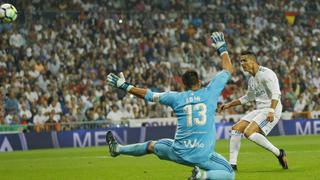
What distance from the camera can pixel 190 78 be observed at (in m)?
11.0

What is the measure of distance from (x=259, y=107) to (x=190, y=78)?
542 centimetres

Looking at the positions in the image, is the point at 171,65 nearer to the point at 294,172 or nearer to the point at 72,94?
the point at 72,94

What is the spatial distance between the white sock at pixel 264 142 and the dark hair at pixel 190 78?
15.2 feet

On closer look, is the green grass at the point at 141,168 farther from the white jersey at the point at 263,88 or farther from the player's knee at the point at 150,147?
the player's knee at the point at 150,147

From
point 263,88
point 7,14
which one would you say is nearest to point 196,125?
point 263,88

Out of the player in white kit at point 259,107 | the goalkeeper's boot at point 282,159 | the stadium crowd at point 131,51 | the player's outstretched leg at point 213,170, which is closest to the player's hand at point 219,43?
the player's outstretched leg at point 213,170

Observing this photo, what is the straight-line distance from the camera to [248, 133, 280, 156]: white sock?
15172 mm

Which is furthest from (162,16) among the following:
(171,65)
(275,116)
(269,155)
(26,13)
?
(275,116)

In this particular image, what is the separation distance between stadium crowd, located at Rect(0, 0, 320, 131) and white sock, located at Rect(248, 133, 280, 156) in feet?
48.3

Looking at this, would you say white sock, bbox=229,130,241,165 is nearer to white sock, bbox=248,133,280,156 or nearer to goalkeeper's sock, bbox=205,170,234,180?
white sock, bbox=248,133,280,156

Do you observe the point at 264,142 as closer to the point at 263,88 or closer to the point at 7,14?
the point at 263,88

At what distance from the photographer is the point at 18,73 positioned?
3038 cm

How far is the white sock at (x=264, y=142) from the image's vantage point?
1517 cm

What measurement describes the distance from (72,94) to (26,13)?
5157mm
